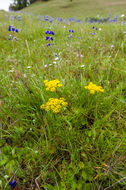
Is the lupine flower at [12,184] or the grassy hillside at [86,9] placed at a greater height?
the grassy hillside at [86,9]

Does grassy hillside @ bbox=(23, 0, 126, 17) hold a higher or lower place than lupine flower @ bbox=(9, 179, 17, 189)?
higher

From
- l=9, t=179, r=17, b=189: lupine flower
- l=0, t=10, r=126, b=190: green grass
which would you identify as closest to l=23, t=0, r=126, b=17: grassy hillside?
l=0, t=10, r=126, b=190: green grass

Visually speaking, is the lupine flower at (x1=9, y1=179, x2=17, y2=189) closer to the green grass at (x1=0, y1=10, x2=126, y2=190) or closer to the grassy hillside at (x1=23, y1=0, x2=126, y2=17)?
the green grass at (x1=0, y1=10, x2=126, y2=190)

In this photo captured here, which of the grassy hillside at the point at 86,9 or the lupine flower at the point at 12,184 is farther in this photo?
the grassy hillside at the point at 86,9

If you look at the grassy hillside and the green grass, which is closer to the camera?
the green grass

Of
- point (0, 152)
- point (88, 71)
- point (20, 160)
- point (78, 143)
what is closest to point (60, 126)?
point (78, 143)

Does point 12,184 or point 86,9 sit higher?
point 86,9

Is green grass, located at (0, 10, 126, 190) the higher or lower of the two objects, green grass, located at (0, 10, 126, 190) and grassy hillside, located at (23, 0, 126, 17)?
the lower

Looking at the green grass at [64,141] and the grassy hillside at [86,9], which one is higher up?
the grassy hillside at [86,9]

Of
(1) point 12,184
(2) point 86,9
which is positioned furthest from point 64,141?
(2) point 86,9

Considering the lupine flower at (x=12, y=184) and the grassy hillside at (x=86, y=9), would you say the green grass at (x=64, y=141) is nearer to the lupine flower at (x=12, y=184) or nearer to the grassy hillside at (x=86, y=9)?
the lupine flower at (x=12, y=184)

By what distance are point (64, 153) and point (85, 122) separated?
15.2 inches

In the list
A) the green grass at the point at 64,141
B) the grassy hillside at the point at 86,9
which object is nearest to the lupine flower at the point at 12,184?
the green grass at the point at 64,141

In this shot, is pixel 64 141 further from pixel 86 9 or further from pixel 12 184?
pixel 86 9
